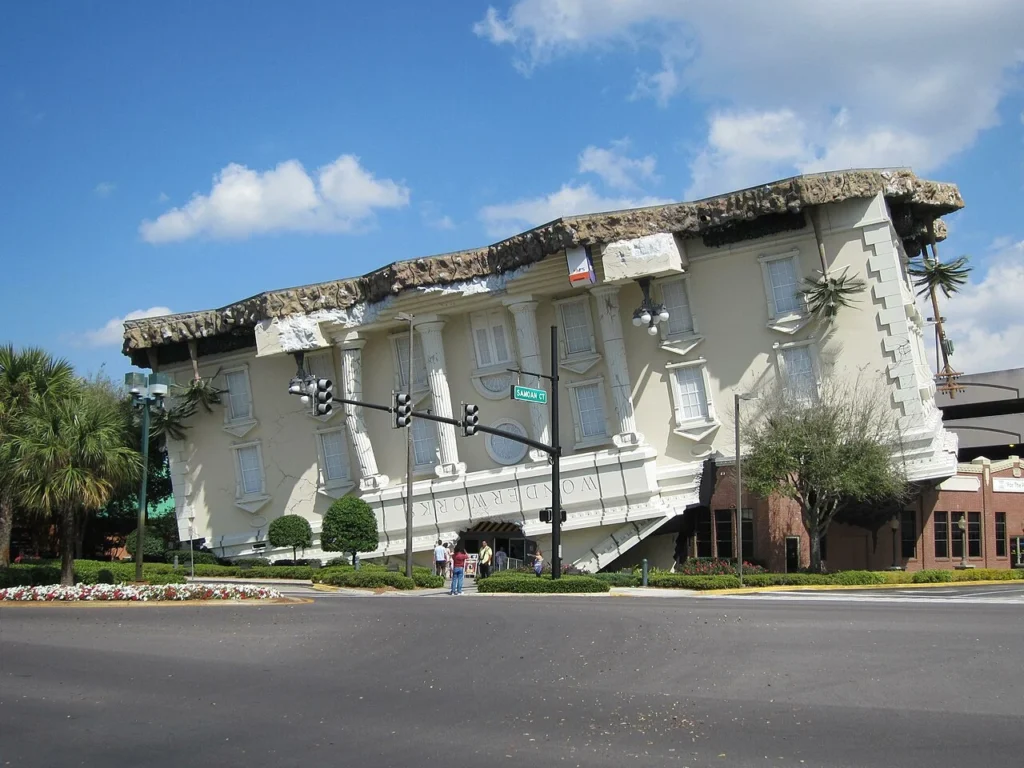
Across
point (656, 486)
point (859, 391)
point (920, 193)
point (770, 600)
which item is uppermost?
point (920, 193)

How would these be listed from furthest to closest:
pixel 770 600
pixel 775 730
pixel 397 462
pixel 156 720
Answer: pixel 397 462
pixel 770 600
pixel 156 720
pixel 775 730

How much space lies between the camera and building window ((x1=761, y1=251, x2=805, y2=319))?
40375 mm

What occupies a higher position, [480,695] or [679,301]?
[679,301]

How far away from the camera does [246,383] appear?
171 feet

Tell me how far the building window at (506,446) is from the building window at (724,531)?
835 centimetres

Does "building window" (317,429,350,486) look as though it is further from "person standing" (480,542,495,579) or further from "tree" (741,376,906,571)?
"tree" (741,376,906,571)

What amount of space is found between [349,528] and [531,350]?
1054 centimetres

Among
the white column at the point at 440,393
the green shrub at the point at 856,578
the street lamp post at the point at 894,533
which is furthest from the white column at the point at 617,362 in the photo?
the street lamp post at the point at 894,533

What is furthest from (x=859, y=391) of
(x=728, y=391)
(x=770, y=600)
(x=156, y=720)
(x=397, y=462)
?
(x=156, y=720)

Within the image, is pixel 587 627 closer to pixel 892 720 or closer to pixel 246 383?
pixel 892 720

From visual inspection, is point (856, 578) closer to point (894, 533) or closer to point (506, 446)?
point (894, 533)

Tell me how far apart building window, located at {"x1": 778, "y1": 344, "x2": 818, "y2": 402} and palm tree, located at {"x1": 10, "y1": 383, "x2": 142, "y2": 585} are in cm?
2247

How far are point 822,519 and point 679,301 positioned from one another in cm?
951

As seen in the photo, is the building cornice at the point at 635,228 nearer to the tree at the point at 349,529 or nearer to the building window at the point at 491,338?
the building window at the point at 491,338
